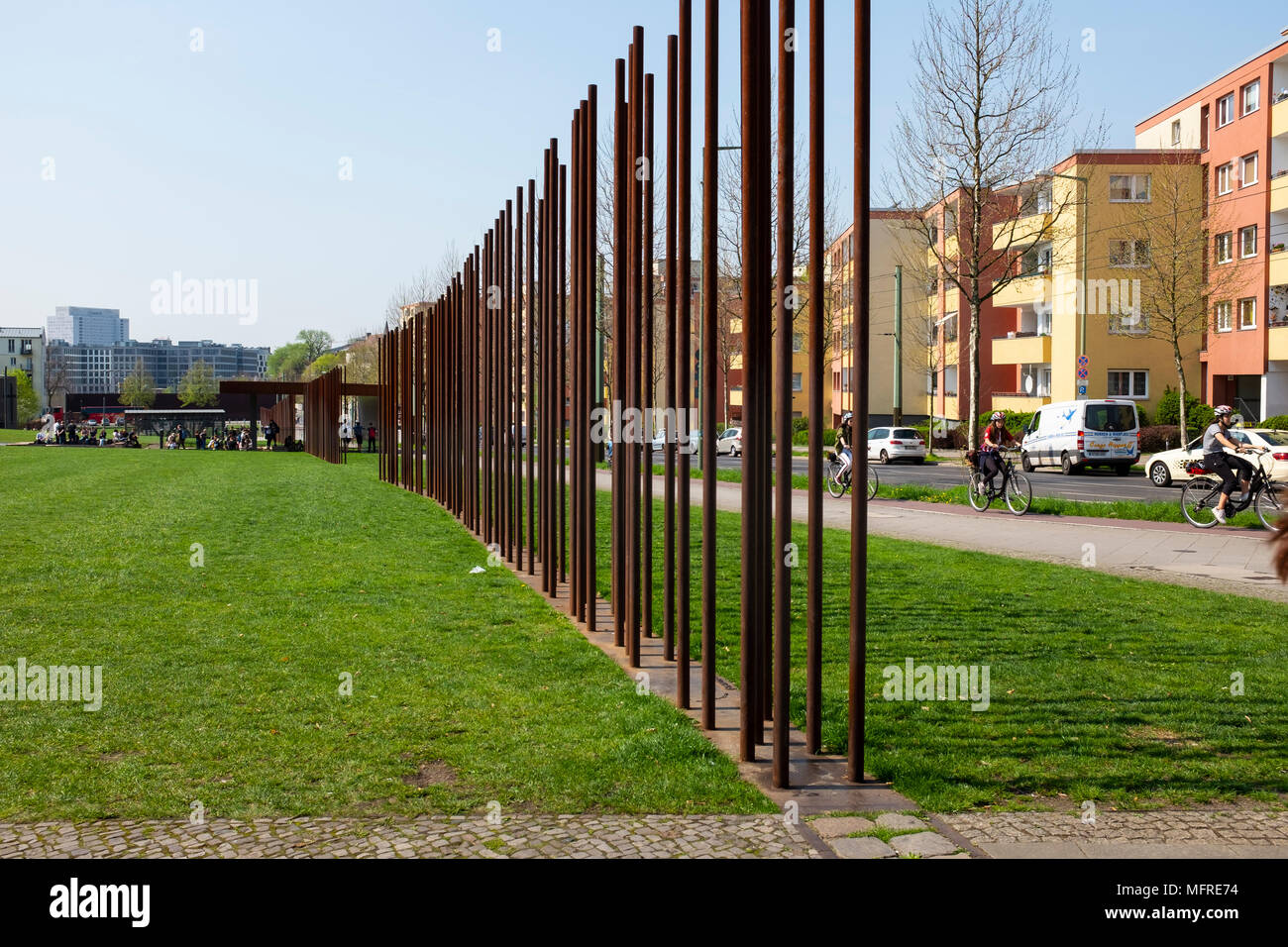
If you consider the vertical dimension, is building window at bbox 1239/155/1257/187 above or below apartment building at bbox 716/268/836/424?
above

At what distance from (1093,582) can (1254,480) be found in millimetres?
7251

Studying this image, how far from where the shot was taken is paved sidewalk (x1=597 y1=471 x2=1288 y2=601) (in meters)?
12.4

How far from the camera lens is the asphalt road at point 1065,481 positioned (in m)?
26.4

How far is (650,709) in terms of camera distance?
248 inches

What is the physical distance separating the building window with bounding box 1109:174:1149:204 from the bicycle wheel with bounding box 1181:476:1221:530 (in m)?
37.0

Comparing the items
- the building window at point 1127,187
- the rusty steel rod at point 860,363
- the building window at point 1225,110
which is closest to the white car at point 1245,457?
the rusty steel rod at point 860,363

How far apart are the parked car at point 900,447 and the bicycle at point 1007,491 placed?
24536mm

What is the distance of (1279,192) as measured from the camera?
44.8 m

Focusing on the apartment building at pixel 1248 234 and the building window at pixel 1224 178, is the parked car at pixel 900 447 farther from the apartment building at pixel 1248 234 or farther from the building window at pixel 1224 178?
the building window at pixel 1224 178

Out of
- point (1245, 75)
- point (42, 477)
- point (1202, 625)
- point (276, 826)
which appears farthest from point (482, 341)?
point (1245, 75)

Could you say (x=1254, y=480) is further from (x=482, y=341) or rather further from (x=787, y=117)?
(x=787, y=117)

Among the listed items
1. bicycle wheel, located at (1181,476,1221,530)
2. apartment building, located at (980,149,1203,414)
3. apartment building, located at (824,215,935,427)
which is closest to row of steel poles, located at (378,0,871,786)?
bicycle wheel, located at (1181,476,1221,530)

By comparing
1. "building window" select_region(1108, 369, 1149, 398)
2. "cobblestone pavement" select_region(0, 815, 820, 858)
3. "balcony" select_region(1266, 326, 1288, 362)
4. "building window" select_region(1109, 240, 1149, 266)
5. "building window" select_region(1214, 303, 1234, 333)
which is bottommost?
"cobblestone pavement" select_region(0, 815, 820, 858)

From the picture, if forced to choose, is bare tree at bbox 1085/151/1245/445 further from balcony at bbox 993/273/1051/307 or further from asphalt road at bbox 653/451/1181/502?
asphalt road at bbox 653/451/1181/502
